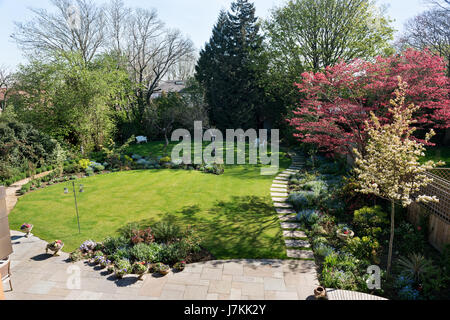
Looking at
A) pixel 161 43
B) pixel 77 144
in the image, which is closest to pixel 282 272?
pixel 77 144

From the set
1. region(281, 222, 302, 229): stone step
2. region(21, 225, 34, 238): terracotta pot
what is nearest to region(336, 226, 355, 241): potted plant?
region(281, 222, 302, 229): stone step

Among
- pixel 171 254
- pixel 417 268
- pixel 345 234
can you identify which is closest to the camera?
pixel 417 268

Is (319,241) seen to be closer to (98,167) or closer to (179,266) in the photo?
(179,266)

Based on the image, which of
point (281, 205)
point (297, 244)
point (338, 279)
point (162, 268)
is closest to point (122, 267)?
point (162, 268)

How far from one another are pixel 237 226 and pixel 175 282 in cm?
319

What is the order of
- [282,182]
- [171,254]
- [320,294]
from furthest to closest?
[282,182], [171,254], [320,294]

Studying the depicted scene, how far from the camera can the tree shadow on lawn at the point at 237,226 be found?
694cm

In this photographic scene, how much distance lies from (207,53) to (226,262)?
22.3m

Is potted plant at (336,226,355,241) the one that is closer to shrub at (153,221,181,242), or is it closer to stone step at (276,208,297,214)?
stone step at (276,208,297,214)

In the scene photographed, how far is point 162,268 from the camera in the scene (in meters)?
5.82

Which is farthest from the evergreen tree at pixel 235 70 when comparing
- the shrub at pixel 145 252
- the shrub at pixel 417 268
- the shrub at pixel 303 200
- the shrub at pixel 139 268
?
the shrub at pixel 417 268

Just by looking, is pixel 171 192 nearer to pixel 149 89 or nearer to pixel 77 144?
pixel 77 144

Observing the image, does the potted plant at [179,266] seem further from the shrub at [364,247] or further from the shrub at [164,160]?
the shrub at [164,160]

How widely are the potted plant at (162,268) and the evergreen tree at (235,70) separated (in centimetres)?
1853
